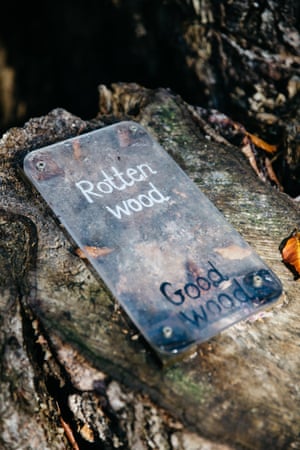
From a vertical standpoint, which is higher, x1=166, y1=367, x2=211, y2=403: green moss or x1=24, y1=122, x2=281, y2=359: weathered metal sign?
x1=24, y1=122, x2=281, y2=359: weathered metal sign

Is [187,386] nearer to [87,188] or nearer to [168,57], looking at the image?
[87,188]

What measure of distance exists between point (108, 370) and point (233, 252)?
1.77 ft

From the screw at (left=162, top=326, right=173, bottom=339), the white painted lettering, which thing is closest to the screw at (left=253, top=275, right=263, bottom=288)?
the screw at (left=162, top=326, right=173, bottom=339)

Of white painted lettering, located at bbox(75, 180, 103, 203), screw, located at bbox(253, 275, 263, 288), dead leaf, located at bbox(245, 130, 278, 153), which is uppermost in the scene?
white painted lettering, located at bbox(75, 180, 103, 203)

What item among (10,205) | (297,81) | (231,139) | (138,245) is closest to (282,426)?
(138,245)

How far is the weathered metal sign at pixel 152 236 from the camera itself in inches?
61.4

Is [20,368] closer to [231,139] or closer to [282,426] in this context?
[282,426]

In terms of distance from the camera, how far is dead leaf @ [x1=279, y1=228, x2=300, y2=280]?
1.78 meters

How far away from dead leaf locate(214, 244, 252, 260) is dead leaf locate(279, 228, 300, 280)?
15 cm

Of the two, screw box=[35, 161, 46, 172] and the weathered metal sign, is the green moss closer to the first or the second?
the weathered metal sign

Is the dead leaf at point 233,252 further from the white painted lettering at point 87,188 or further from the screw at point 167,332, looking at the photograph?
the white painted lettering at point 87,188

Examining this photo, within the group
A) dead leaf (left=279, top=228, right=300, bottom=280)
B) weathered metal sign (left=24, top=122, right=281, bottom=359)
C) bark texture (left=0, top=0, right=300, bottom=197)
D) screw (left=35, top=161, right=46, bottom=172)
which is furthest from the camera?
bark texture (left=0, top=0, right=300, bottom=197)

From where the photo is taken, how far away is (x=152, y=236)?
174cm

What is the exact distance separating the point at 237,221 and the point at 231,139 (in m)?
0.72
